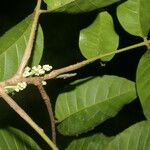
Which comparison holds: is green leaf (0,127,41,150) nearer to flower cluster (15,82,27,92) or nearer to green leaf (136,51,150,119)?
flower cluster (15,82,27,92)

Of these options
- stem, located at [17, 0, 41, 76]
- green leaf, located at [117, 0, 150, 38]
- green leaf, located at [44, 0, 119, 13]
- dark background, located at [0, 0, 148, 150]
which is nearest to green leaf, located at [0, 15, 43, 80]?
stem, located at [17, 0, 41, 76]

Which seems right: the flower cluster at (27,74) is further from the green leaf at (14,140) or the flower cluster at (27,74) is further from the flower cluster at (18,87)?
the green leaf at (14,140)

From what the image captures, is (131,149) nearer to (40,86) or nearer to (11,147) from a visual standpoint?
(40,86)

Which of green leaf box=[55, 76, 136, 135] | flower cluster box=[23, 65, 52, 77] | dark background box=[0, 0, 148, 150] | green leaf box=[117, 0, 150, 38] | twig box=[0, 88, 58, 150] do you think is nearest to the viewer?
twig box=[0, 88, 58, 150]

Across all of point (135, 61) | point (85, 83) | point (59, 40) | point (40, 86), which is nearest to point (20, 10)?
point (59, 40)

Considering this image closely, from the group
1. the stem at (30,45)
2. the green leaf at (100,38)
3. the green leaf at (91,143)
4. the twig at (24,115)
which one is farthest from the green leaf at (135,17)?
the twig at (24,115)
